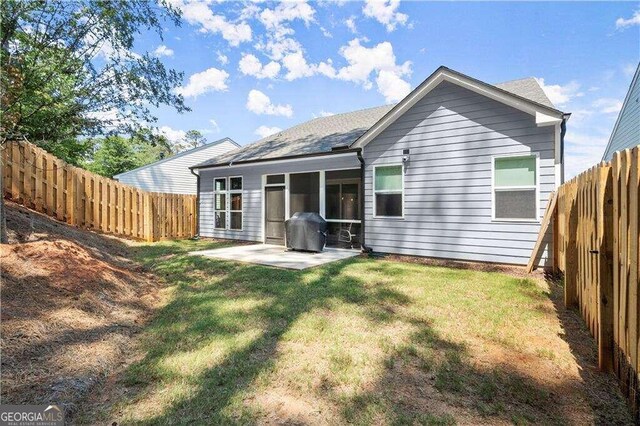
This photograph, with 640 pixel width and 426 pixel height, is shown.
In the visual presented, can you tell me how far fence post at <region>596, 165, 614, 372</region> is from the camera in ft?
8.27

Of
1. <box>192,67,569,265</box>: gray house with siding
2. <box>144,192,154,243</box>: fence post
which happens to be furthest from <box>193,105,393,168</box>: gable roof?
<box>144,192,154,243</box>: fence post

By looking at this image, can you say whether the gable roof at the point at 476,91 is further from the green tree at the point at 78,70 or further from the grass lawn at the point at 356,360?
the green tree at the point at 78,70

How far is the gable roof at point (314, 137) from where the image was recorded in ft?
31.5

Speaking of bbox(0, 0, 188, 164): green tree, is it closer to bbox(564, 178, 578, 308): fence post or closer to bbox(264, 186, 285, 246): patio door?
bbox(264, 186, 285, 246): patio door

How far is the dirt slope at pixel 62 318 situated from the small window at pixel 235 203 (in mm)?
6157

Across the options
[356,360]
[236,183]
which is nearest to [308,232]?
[236,183]

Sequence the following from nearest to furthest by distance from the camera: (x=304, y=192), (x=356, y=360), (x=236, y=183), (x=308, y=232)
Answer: (x=356, y=360), (x=308, y=232), (x=304, y=192), (x=236, y=183)

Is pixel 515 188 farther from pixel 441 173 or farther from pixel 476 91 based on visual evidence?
pixel 476 91

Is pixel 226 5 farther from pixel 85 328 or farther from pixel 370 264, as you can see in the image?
pixel 85 328

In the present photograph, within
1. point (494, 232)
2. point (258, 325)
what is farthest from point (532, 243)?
point (258, 325)

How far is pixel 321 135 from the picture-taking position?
35.5ft

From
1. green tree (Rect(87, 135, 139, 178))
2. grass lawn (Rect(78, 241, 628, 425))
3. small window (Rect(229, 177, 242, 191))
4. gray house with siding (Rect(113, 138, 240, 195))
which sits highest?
green tree (Rect(87, 135, 139, 178))

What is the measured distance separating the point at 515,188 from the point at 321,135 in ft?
21.4

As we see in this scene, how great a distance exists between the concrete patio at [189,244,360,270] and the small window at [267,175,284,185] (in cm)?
244
